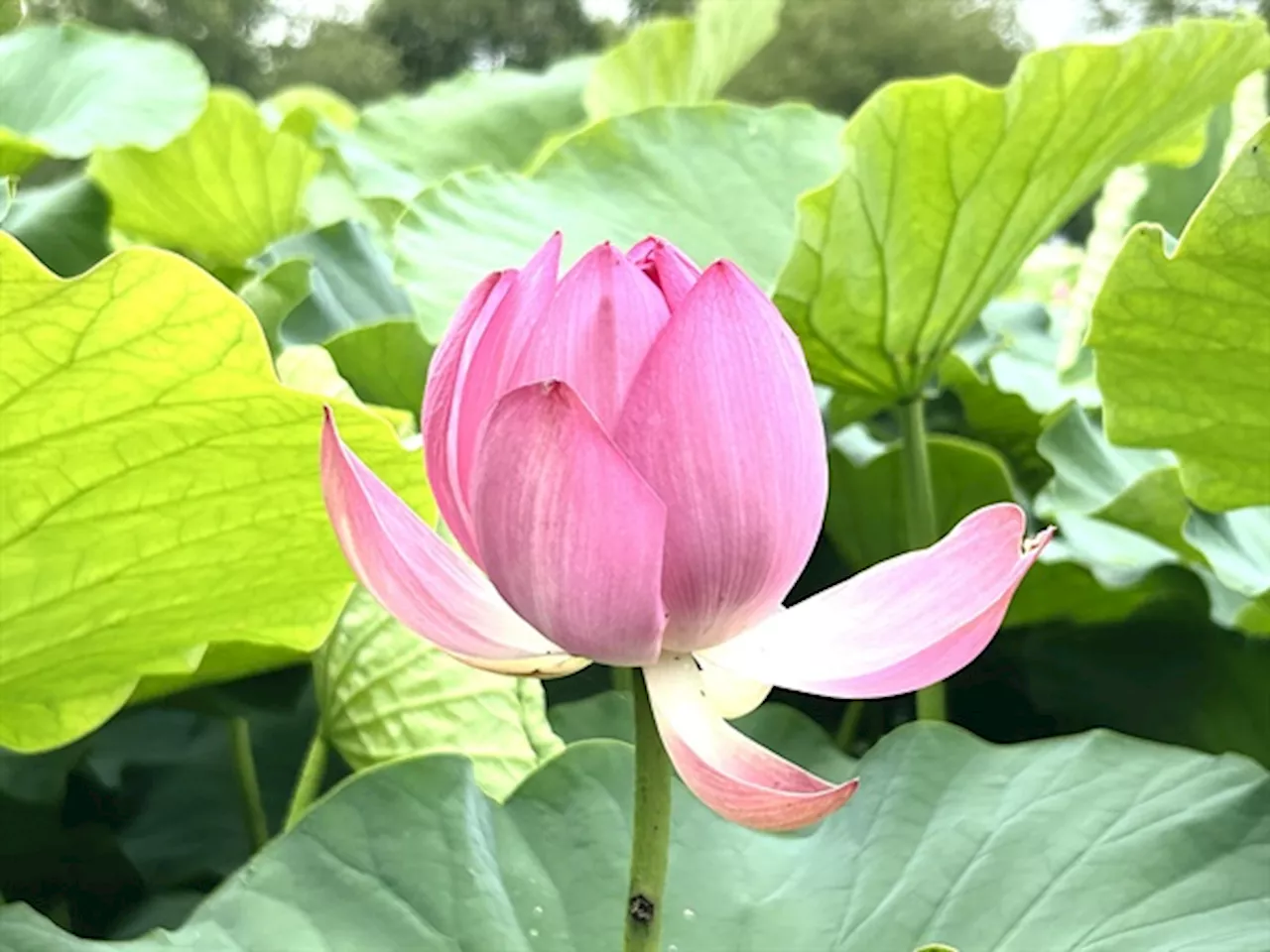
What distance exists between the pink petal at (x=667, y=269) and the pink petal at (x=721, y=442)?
19 millimetres

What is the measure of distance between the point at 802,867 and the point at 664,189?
0.43m

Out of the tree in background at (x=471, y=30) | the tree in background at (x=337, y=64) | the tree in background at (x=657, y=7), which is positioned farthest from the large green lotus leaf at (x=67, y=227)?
the tree in background at (x=471, y=30)

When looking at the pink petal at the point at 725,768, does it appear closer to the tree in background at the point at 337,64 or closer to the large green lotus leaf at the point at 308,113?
the large green lotus leaf at the point at 308,113

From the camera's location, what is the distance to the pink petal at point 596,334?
10.0 inches

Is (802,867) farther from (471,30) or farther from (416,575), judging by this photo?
(471,30)

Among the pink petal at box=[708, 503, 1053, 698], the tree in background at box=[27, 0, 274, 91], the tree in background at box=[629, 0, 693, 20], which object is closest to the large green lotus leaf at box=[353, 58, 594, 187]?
the pink petal at box=[708, 503, 1053, 698]

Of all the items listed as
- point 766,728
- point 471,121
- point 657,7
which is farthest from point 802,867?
point 657,7

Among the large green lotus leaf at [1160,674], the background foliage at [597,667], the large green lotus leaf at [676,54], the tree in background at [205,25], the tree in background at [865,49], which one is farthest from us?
the tree in background at [865,49]

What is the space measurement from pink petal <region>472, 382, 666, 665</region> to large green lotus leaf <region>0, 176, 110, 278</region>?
49cm

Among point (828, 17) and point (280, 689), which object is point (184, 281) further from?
point (828, 17)

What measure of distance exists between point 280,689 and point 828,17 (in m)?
10.4

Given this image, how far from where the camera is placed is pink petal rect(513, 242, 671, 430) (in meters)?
0.25

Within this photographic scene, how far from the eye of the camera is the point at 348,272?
0.80 m

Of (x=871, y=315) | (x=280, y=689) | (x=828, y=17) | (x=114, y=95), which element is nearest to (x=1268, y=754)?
(x=871, y=315)
